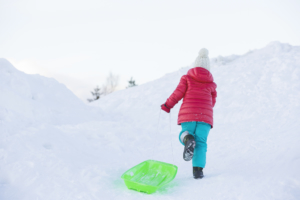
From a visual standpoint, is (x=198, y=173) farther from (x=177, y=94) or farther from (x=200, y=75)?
(x=200, y=75)

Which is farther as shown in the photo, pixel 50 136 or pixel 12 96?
pixel 12 96

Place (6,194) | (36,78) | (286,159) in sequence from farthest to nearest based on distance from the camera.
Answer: (36,78), (286,159), (6,194)

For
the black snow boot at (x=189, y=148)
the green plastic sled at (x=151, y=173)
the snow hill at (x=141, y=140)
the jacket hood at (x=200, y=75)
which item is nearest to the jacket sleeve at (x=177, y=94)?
the jacket hood at (x=200, y=75)

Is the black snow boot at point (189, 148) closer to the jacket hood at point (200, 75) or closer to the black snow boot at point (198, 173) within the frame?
the black snow boot at point (198, 173)

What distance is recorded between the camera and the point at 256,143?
169 inches

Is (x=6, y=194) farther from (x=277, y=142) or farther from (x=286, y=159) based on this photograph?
(x=277, y=142)

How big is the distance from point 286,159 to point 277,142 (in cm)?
112

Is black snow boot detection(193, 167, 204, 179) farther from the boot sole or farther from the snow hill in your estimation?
the boot sole

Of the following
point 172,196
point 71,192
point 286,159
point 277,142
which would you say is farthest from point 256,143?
point 71,192


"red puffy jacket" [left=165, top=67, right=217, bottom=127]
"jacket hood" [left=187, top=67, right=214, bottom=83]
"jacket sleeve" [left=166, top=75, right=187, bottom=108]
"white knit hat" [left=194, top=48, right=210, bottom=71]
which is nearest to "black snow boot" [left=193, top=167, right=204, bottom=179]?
"red puffy jacket" [left=165, top=67, right=217, bottom=127]

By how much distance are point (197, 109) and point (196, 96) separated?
0.17 meters

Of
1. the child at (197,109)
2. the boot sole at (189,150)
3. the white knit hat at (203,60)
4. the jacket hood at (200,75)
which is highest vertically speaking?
the white knit hat at (203,60)

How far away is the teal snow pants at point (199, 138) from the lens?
2.98 m

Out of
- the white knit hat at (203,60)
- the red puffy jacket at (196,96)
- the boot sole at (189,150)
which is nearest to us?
the boot sole at (189,150)
